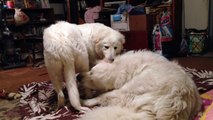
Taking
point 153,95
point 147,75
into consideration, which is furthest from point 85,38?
point 153,95

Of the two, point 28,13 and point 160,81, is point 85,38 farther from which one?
point 28,13

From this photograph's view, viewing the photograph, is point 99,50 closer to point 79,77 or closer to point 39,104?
point 79,77

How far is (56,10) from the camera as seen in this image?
17.0 feet

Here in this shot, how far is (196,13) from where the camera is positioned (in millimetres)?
4016

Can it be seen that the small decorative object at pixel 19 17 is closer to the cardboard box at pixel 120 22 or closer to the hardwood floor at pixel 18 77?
the hardwood floor at pixel 18 77

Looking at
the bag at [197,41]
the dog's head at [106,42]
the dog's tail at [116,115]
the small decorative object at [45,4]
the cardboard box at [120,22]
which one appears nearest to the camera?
the dog's tail at [116,115]

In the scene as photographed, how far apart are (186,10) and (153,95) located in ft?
10.2

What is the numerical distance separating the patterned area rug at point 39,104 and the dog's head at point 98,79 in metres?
0.22

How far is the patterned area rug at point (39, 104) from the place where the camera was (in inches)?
67.4

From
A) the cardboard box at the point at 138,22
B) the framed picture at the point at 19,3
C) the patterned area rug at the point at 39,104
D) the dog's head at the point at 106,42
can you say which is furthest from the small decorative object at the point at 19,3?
the dog's head at the point at 106,42

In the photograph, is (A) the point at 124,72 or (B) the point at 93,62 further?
(B) the point at 93,62

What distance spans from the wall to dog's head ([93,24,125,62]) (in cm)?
249

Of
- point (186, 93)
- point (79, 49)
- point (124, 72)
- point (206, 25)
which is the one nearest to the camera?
point (186, 93)

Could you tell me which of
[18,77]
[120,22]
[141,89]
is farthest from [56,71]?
[120,22]
